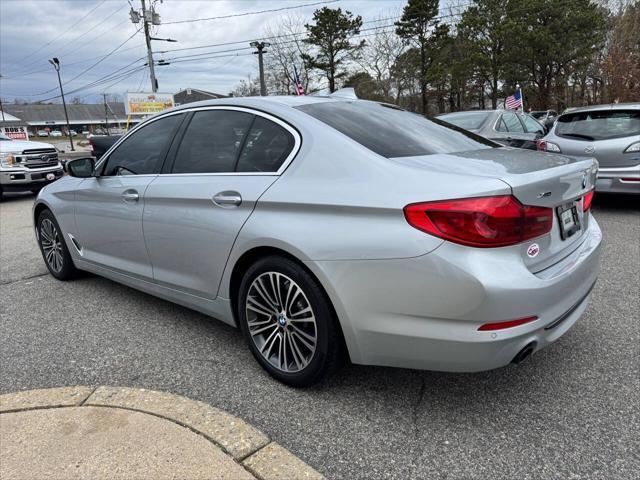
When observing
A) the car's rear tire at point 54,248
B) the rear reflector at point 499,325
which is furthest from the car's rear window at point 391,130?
the car's rear tire at point 54,248

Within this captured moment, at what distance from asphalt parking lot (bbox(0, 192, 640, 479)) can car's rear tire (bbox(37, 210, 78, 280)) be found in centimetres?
60

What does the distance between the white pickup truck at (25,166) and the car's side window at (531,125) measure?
10.6 m

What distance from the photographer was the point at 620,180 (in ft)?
22.1

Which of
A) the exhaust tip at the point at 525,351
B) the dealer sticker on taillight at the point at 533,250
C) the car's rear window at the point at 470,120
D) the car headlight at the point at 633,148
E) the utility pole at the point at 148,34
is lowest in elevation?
the exhaust tip at the point at 525,351

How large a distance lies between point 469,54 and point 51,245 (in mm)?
36950

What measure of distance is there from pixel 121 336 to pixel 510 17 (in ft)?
127

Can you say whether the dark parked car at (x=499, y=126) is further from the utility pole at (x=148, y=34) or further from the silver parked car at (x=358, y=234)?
the utility pole at (x=148, y=34)

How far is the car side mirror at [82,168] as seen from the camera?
4004 millimetres

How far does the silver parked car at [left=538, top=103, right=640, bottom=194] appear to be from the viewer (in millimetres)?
6707

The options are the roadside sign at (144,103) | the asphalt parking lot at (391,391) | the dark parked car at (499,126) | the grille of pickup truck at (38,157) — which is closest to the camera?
the asphalt parking lot at (391,391)

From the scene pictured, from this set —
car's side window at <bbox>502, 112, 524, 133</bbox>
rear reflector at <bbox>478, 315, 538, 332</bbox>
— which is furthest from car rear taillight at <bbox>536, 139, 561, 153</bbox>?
rear reflector at <bbox>478, 315, 538, 332</bbox>

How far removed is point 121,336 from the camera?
3396 mm

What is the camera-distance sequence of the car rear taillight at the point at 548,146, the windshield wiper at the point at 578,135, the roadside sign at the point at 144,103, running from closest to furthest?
the windshield wiper at the point at 578,135
the car rear taillight at the point at 548,146
the roadside sign at the point at 144,103

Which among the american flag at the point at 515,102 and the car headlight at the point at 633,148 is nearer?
the car headlight at the point at 633,148
